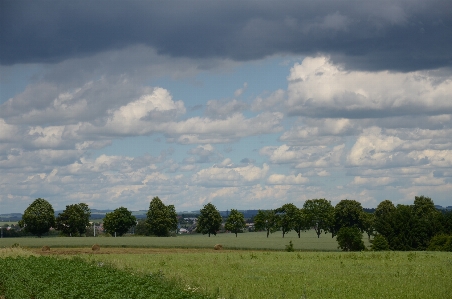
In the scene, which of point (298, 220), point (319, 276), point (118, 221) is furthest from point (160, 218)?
point (319, 276)

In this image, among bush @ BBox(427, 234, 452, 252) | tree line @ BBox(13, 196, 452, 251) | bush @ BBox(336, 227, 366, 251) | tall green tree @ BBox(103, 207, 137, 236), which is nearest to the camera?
bush @ BBox(336, 227, 366, 251)

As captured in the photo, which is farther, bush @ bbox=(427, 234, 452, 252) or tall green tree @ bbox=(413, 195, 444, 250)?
tall green tree @ bbox=(413, 195, 444, 250)

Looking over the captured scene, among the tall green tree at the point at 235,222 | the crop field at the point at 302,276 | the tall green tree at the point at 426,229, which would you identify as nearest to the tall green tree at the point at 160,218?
the tall green tree at the point at 235,222

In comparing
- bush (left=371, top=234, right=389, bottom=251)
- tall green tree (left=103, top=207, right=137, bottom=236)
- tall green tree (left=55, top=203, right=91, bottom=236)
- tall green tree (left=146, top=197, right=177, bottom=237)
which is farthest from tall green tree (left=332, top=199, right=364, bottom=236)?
tall green tree (left=55, top=203, right=91, bottom=236)

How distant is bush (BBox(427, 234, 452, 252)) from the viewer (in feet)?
250

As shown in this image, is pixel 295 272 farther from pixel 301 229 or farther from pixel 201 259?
pixel 301 229

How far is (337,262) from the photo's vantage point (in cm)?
4538

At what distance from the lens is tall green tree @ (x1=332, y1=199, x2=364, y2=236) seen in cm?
11525

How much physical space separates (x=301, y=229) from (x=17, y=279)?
91722 mm

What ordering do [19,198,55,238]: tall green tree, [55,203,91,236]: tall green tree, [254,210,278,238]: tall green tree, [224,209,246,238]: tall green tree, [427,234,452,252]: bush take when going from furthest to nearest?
[224,209,246,238]: tall green tree → [55,203,91,236]: tall green tree → [19,198,55,238]: tall green tree → [254,210,278,238]: tall green tree → [427,234,452,252]: bush

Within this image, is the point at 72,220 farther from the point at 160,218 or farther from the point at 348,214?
the point at 348,214

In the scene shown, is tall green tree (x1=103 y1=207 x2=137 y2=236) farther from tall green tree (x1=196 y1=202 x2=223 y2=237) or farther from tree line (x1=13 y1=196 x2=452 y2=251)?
tall green tree (x1=196 y1=202 x2=223 y2=237)

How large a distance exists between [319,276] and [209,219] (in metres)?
94.2

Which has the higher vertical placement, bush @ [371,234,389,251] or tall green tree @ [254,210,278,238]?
tall green tree @ [254,210,278,238]
